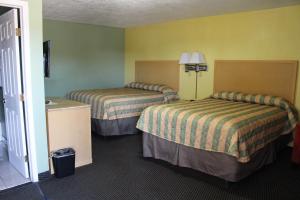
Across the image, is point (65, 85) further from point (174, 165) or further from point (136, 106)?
point (174, 165)

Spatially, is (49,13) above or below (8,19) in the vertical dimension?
above

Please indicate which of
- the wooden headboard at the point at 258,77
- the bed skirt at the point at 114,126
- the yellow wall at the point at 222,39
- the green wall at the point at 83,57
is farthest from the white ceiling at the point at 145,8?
the bed skirt at the point at 114,126

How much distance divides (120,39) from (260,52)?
12.0ft

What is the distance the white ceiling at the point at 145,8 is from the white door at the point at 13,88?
1.13 meters

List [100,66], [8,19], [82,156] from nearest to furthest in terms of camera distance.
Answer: [8,19]
[82,156]
[100,66]

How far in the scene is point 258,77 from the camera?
419 cm

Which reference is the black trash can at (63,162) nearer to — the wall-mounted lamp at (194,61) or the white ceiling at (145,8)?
the white ceiling at (145,8)

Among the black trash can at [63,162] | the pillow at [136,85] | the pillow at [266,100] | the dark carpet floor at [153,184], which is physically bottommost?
the dark carpet floor at [153,184]

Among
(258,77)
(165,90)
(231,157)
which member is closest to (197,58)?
(165,90)

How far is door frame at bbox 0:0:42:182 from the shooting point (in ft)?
8.37

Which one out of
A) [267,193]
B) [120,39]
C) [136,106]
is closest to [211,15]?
[136,106]

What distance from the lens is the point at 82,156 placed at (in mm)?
3291

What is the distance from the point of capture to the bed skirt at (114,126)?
439 cm

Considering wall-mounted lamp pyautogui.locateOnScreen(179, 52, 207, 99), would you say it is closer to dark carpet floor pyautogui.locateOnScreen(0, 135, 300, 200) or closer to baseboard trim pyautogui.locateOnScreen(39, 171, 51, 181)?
dark carpet floor pyautogui.locateOnScreen(0, 135, 300, 200)
